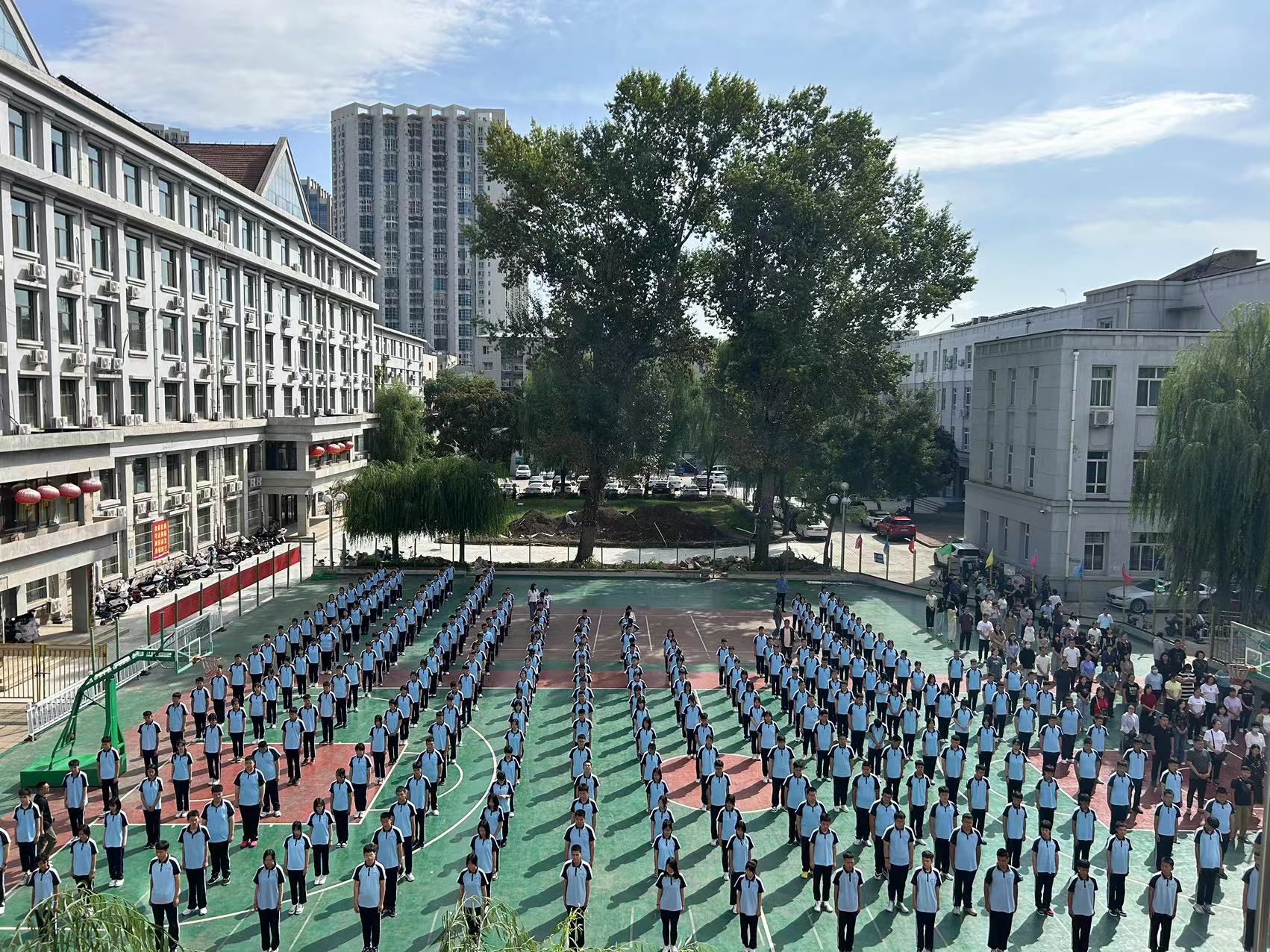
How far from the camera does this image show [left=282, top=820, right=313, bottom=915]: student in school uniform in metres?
10.7

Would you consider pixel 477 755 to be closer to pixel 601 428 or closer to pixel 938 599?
pixel 938 599

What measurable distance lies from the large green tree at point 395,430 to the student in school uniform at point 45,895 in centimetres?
4173

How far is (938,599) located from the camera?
27328 mm

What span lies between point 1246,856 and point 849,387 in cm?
2335

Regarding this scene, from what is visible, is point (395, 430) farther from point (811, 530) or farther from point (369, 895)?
point (369, 895)

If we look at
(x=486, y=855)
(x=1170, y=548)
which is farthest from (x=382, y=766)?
(x=1170, y=548)

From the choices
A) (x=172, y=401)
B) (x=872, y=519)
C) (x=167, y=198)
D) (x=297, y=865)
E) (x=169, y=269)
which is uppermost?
(x=167, y=198)

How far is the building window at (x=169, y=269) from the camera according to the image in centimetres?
3406

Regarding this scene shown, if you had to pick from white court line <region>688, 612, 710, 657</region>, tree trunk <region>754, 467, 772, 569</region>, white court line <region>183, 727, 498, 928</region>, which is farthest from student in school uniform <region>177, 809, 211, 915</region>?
tree trunk <region>754, 467, 772, 569</region>

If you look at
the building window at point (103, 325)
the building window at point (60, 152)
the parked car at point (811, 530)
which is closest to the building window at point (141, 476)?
the building window at point (103, 325)

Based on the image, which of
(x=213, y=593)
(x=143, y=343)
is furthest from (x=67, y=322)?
(x=213, y=593)

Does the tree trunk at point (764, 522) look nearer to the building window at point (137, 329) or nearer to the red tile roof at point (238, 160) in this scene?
the building window at point (137, 329)

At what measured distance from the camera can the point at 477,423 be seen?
5681 cm

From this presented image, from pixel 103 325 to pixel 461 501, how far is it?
12.9 meters
